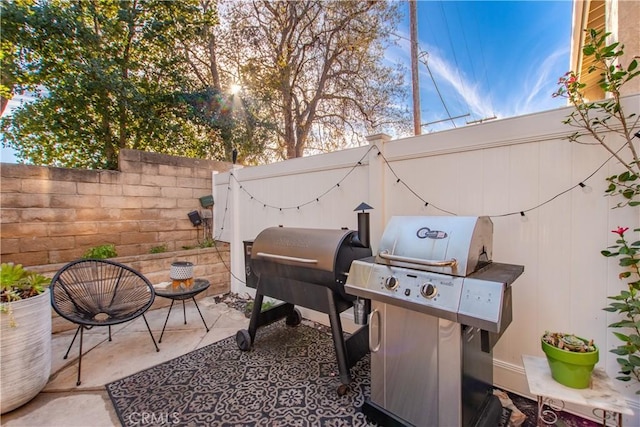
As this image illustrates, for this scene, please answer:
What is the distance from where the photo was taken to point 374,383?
6.03 feet

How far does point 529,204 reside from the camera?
6.66 feet

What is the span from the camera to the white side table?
132 cm

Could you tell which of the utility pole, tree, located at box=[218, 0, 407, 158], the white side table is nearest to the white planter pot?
the white side table

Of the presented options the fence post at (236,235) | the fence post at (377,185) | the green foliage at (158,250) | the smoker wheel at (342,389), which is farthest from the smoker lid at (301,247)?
the green foliage at (158,250)

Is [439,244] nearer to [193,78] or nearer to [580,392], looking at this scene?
[580,392]

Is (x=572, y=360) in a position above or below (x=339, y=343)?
above

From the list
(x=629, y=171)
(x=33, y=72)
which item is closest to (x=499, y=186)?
(x=629, y=171)

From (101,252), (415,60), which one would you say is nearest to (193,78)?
(101,252)

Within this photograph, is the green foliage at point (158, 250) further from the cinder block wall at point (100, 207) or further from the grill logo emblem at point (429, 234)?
the grill logo emblem at point (429, 234)

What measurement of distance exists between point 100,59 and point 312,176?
411 cm

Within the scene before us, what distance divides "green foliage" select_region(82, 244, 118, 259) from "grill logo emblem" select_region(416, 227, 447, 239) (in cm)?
405

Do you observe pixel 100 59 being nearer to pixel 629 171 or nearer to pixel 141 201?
pixel 141 201

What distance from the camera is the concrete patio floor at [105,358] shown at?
1.87 meters

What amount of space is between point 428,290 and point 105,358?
9.86 ft
